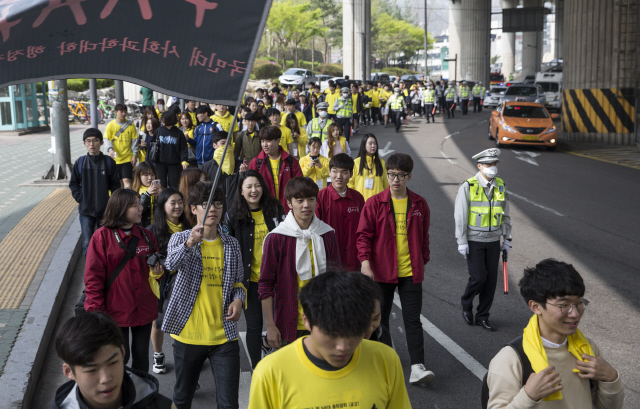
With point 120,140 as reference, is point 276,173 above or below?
below

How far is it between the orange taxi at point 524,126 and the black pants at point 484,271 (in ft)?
54.0

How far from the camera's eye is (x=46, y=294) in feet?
24.4

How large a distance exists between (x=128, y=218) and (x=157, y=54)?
5.52ft

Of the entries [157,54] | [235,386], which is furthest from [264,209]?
[157,54]

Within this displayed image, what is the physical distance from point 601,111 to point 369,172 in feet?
62.4

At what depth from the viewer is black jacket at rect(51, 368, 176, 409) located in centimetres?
283

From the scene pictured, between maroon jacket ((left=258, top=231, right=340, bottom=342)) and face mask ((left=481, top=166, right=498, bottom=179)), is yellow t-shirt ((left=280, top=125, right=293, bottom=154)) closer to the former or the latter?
face mask ((left=481, top=166, right=498, bottom=179))

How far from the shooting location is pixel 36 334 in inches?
249

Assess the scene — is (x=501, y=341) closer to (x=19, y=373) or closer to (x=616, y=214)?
(x=19, y=373)

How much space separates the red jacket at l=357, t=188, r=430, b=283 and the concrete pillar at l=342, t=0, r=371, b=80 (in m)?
42.0

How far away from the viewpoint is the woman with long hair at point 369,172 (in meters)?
8.03

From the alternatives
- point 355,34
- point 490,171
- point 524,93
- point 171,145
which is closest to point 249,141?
point 171,145

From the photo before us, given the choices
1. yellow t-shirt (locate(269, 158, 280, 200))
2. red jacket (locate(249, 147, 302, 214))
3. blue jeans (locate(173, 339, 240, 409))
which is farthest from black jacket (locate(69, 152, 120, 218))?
blue jeans (locate(173, 339, 240, 409))

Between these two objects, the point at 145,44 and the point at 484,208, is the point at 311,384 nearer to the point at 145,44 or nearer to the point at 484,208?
the point at 145,44
